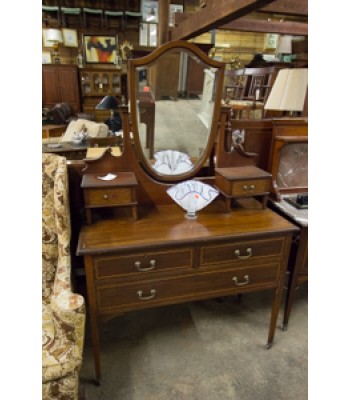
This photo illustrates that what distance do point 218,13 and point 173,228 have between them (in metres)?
1.37

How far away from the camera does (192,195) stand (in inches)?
58.9

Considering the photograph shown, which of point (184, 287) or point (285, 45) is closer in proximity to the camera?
point (184, 287)

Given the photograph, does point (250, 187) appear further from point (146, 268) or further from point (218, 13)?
point (218, 13)

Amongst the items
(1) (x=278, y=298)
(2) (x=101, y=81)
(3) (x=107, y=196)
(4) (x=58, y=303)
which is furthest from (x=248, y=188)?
(2) (x=101, y=81)

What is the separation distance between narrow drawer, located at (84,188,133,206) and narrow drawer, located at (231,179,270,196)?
0.54 m

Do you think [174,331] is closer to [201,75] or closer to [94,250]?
[94,250]

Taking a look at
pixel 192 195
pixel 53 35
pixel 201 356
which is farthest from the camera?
pixel 53 35

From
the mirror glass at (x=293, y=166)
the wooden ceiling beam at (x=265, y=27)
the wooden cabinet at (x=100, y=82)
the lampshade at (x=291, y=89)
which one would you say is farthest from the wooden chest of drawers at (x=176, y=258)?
the wooden cabinet at (x=100, y=82)

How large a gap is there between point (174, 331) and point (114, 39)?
6.28 metres

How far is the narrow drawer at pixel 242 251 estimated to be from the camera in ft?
4.41

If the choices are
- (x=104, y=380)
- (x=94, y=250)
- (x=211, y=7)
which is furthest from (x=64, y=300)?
(x=211, y=7)

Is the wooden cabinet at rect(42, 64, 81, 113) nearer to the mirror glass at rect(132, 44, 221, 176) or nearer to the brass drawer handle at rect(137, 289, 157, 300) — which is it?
the mirror glass at rect(132, 44, 221, 176)

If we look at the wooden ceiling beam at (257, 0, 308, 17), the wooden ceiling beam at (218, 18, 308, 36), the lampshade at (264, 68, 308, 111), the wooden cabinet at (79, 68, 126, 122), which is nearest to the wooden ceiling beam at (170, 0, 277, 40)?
the lampshade at (264, 68, 308, 111)

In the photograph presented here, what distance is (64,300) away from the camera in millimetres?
1110
